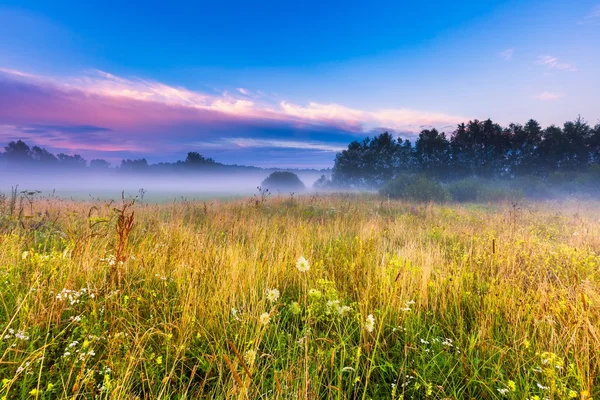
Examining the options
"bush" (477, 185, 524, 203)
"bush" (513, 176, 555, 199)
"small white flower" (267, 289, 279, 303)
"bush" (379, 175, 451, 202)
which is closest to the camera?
"small white flower" (267, 289, 279, 303)

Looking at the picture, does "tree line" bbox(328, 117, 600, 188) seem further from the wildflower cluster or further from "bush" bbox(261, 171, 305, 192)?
the wildflower cluster

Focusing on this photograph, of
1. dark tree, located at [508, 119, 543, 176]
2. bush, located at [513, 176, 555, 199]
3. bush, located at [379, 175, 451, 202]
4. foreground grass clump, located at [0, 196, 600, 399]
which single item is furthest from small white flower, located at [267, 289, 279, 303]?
dark tree, located at [508, 119, 543, 176]

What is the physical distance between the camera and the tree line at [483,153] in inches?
1419

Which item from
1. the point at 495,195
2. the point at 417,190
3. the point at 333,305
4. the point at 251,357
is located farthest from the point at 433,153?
the point at 251,357

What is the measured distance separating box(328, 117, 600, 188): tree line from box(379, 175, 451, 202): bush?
16.6 metres

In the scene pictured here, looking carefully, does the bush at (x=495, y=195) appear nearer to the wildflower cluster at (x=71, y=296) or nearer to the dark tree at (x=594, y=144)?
the dark tree at (x=594, y=144)

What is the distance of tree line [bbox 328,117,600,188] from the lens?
36031 mm

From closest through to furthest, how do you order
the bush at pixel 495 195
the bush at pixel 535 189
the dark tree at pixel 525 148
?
the bush at pixel 495 195, the bush at pixel 535 189, the dark tree at pixel 525 148

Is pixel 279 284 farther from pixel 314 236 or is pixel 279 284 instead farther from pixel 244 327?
pixel 314 236

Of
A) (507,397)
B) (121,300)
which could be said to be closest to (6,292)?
(121,300)

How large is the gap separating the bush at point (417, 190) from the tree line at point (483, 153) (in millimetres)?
16572

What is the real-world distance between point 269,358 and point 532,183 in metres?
33.7

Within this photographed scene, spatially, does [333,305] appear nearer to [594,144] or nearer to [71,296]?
[71,296]

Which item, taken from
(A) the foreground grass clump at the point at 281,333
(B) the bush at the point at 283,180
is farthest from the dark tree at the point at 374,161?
(A) the foreground grass clump at the point at 281,333
